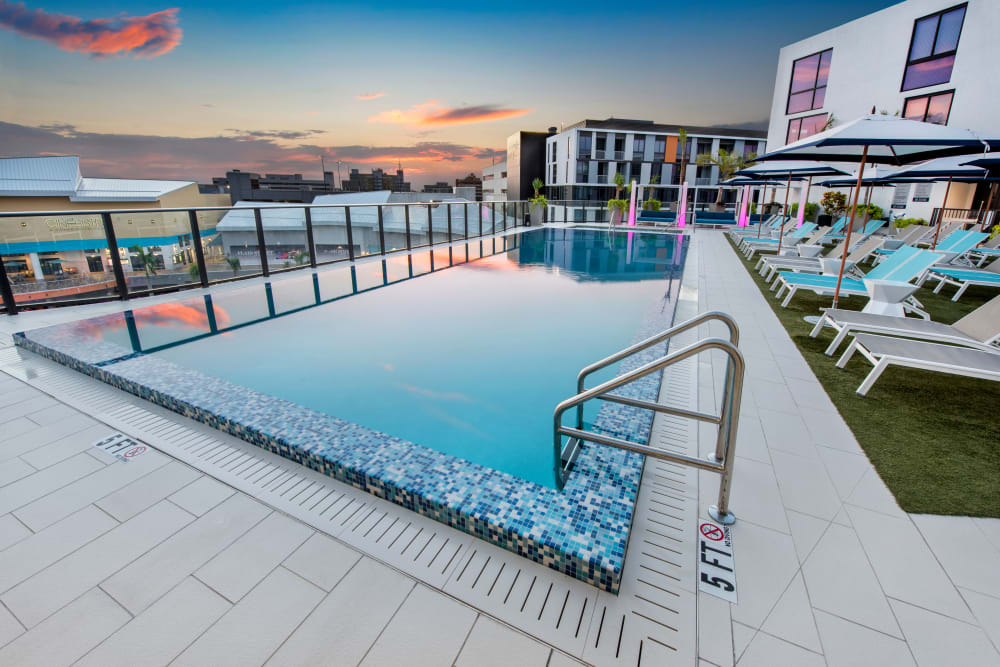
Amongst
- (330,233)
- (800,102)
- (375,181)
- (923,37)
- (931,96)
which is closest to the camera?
(330,233)

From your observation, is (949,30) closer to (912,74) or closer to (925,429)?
(912,74)

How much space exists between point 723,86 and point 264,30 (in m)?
31.3

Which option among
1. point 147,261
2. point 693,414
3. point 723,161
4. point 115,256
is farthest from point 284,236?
point 723,161

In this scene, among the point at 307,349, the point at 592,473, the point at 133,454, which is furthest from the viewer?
the point at 307,349

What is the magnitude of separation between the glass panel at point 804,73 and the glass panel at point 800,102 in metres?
0.24

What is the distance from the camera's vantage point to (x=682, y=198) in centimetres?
1906

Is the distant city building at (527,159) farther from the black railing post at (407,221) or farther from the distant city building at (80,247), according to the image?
the distant city building at (80,247)

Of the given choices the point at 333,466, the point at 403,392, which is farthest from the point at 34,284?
the point at 333,466

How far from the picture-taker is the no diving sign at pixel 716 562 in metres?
1.65

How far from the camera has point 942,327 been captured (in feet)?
12.4

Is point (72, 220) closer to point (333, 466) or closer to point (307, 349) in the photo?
point (307, 349)

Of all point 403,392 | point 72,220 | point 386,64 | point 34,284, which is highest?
point 386,64

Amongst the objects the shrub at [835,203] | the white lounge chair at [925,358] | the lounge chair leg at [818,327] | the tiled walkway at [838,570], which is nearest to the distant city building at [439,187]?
the shrub at [835,203]

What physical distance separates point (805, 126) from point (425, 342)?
2415cm
